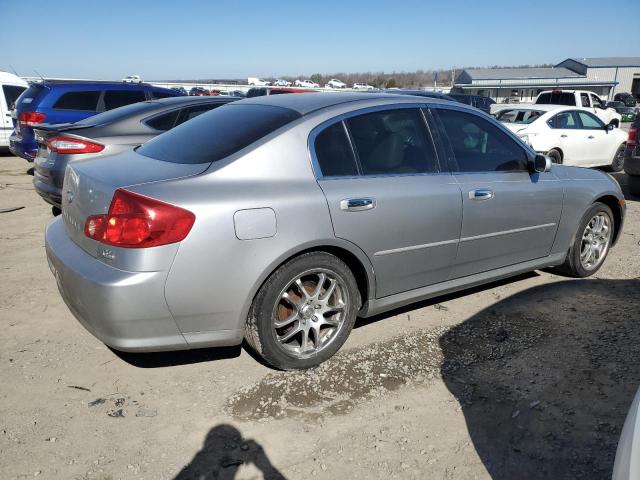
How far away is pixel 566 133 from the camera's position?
1039cm

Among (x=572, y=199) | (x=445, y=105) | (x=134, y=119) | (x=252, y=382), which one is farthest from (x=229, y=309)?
(x=134, y=119)

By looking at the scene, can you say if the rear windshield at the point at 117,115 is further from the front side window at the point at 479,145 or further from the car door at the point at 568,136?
the car door at the point at 568,136

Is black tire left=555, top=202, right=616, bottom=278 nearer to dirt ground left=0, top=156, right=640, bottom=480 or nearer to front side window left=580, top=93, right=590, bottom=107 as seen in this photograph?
dirt ground left=0, top=156, right=640, bottom=480

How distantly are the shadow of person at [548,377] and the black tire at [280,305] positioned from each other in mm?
695

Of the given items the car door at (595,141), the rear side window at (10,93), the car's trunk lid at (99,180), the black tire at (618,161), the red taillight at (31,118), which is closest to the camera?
the car's trunk lid at (99,180)

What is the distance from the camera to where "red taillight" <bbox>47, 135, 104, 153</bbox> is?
5.35 m

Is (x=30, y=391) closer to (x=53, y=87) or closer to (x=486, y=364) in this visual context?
(x=486, y=364)

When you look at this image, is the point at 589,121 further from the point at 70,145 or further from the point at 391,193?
the point at 70,145

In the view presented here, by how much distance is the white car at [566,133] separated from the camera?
10086mm

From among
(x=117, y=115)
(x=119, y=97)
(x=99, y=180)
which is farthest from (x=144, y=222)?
(x=119, y=97)

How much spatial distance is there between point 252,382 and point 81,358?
3.70 ft

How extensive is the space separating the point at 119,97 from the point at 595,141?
9587mm

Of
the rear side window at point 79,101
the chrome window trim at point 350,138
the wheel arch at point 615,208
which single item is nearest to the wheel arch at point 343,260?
the chrome window trim at point 350,138

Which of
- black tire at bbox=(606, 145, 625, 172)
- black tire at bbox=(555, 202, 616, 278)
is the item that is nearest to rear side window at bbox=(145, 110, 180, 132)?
black tire at bbox=(555, 202, 616, 278)
